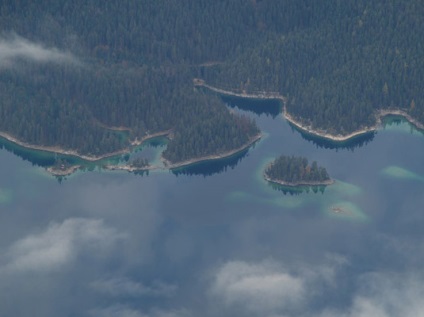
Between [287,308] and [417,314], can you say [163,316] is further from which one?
[417,314]

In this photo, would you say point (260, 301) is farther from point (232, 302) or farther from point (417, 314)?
point (417, 314)

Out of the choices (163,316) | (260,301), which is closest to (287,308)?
(260,301)

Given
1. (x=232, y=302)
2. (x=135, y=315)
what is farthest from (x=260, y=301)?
(x=135, y=315)

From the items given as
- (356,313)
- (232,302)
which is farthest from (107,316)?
(356,313)

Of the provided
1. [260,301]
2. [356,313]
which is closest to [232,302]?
[260,301]

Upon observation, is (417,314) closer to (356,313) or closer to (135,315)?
(356,313)
